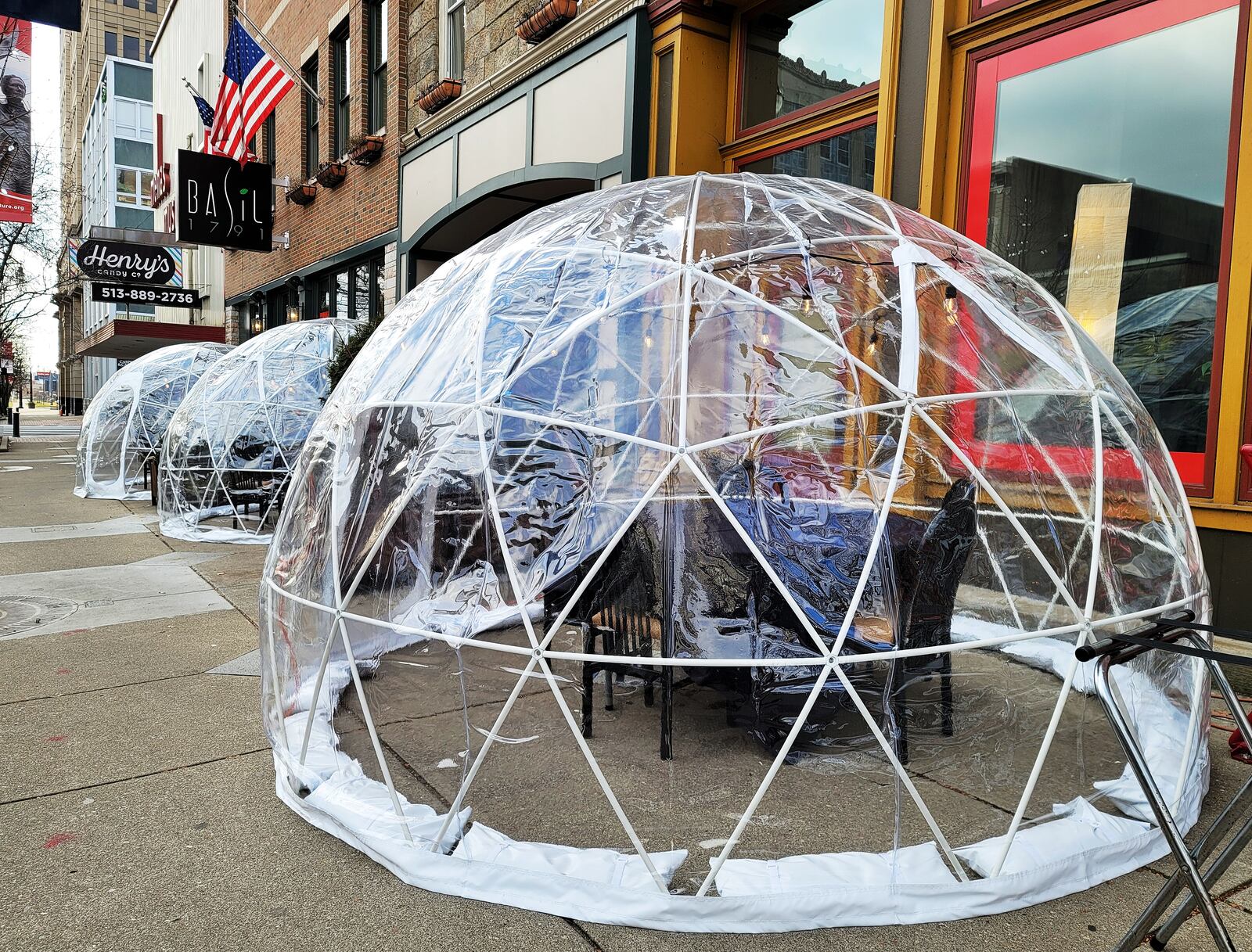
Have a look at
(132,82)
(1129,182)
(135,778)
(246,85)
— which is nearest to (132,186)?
(132,82)

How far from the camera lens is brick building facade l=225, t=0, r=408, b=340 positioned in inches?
517

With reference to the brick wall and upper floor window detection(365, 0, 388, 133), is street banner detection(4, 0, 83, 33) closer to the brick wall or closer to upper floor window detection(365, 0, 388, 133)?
the brick wall

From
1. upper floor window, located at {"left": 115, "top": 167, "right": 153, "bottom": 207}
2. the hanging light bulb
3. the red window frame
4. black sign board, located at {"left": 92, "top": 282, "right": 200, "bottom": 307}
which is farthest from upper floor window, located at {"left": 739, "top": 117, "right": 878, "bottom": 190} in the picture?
upper floor window, located at {"left": 115, "top": 167, "right": 153, "bottom": 207}

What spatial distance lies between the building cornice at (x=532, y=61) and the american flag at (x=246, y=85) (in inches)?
132

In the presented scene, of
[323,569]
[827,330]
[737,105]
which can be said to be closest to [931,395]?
[827,330]

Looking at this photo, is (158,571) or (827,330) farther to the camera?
(158,571)

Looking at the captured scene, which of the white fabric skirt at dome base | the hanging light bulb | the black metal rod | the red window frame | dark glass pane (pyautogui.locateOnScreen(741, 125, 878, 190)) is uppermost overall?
the red window frame

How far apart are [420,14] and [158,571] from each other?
833cm

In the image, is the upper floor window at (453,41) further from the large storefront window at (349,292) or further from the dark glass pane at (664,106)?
the dark glass pane at (664,106)

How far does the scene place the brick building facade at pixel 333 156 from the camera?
43.1ft

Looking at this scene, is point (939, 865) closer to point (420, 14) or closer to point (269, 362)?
point (269, 362)

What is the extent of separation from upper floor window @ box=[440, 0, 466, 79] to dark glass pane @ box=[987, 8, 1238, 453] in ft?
26.3

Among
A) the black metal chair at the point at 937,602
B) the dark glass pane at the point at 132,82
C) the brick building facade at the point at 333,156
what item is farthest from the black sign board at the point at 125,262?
the black metal chair at the point at 937,602

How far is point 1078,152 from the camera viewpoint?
5.41 m
